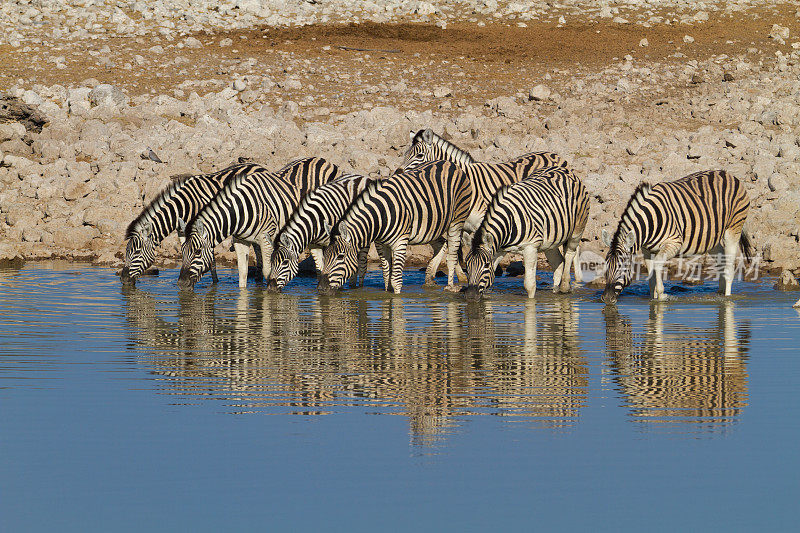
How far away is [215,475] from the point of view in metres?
6.58

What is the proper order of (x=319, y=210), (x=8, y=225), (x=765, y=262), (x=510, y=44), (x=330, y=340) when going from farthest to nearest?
(x=510, y=44)
(x=8, y=225)
(x=765, y=262)
(x=319, y=210)
(x=330, y=340)

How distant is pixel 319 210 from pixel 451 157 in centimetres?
370

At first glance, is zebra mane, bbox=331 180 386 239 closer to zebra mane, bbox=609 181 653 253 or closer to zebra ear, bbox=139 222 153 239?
zebra ear, bbox=139 222 153 239

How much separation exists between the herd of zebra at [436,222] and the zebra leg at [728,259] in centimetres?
1

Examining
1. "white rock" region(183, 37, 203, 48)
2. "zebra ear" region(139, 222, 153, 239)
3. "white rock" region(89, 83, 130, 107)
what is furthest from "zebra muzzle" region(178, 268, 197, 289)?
"white rock" region(183, 37, 203, 48)

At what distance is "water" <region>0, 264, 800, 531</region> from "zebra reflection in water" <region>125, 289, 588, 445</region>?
36 mm

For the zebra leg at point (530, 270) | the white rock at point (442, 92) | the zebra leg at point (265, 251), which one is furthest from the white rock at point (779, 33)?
the zebra leg at point (265, 251)

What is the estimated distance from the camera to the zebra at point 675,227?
14.6 m

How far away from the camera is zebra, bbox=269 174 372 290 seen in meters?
15.9

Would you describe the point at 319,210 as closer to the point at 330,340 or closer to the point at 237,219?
the point at 237,219

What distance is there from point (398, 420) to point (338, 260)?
25.3 feet

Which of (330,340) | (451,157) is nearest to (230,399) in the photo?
(330,340)

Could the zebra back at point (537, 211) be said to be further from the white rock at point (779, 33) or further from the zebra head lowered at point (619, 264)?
the white rock at point (779, 33)

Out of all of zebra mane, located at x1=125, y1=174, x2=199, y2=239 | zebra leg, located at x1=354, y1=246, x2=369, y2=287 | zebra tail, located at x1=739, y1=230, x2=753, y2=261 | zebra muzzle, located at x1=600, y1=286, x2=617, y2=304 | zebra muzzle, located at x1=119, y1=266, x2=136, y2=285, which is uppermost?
zebra mane, located at x1=125, y1=174, x2=199, y2=239
